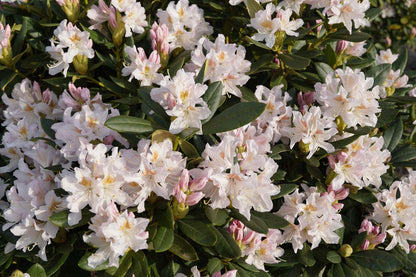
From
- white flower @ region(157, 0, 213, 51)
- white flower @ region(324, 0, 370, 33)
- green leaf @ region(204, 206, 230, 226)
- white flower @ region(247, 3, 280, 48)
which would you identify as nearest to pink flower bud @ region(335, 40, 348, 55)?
white flower @ region(324, 0, 370, 33)

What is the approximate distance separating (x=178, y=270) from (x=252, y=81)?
970 mm

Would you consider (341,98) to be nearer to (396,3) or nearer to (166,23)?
(166,23)

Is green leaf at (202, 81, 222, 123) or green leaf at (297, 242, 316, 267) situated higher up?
green leaf at (202, 81, 222, 123)

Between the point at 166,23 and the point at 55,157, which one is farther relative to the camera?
the point at 166,23

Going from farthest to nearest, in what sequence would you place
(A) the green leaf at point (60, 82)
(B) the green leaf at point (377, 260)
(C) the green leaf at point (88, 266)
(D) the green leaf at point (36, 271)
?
(A) the green leaf at point (60, 82) < (B) the green leaf at point (377, 260) < (D) the green leaf at point (36, 271) < (C) the green leaf at point (88, 266)

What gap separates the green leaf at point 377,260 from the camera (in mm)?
1665

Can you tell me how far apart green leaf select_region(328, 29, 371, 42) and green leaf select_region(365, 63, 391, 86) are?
0.22 meters

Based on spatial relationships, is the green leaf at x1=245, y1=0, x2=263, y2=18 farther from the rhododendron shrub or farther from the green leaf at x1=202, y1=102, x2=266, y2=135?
the green leaf at x1=202, y1=102, x2=266, y2=135

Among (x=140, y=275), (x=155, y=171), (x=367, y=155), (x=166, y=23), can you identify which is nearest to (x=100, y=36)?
(x=166, y=23)

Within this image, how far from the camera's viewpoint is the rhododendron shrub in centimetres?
146

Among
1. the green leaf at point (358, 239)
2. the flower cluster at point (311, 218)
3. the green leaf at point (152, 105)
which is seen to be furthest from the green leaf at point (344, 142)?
the green leaf at point (152, 105)

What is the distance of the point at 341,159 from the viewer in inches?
68.6

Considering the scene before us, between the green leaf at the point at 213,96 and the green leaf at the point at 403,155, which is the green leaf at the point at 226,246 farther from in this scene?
the green leaf at the point at 403,155

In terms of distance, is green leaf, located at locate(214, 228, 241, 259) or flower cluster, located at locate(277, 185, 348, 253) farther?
flower cluster, located at locate(277, 185, 348, 253)
